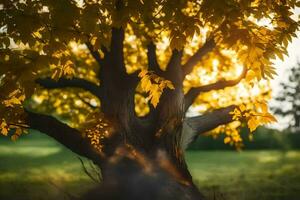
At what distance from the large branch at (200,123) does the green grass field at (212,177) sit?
Result: 4.50ft

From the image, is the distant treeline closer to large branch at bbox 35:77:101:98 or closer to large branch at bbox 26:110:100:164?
large branch at bbox 35:77:101:98

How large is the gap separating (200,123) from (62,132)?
11.4 feet

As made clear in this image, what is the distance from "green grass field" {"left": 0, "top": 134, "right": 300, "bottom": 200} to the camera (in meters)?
13.0

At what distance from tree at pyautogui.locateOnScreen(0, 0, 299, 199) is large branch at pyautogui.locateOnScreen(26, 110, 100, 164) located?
0.8 inches

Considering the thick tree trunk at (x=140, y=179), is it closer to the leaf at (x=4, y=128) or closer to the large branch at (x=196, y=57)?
the leaf at (x=4, y=128)

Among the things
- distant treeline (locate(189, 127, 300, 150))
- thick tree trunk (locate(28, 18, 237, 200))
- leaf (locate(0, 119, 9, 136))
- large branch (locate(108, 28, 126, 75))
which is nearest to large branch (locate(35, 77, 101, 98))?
thick tree trunk (locate(28, 18, 237, 200))

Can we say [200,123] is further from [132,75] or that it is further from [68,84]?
[68,84]

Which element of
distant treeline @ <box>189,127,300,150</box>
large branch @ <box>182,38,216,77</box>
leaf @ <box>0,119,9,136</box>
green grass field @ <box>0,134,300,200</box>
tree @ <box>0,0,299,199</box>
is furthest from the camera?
distant treeline @ <box>189,127,300,150</box>

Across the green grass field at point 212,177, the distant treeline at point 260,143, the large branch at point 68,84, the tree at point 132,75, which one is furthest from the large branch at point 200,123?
the distant treeline at point 260,143

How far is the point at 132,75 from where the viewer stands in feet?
31.0

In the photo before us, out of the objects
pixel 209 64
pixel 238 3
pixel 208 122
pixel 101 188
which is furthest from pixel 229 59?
pixel 238 3

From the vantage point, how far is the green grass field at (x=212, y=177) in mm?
12992

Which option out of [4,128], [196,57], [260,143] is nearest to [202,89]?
[196,57]

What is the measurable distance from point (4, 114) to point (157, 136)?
3.54 meters
